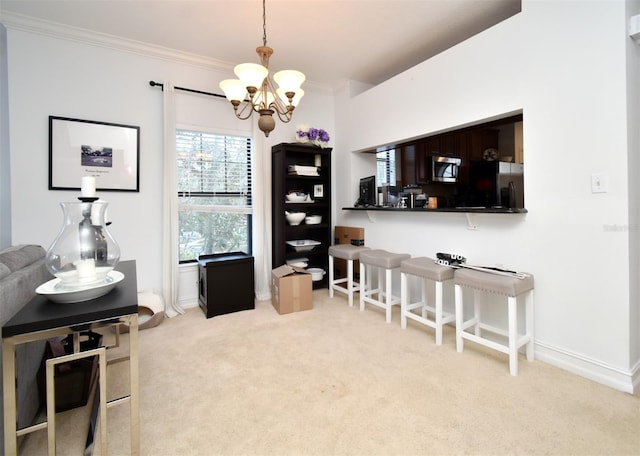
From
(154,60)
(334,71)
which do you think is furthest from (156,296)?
(334,71)

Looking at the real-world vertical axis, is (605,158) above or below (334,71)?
below

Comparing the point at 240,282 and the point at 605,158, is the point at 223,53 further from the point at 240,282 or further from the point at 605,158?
the point at 605,158

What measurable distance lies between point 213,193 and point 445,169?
2499mm

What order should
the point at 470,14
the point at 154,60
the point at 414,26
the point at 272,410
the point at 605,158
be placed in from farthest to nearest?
the point at 154,60
the point at 414,26
the point at 470,14
the point at 605,158
the point at 272,410

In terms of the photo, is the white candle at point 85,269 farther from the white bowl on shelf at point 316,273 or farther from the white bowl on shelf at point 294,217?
the white bowl on shelf at point 316,273

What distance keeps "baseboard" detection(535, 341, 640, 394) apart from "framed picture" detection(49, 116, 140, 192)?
12.4 feet

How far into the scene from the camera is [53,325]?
106 cm

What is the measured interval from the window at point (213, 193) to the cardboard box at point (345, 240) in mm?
1170

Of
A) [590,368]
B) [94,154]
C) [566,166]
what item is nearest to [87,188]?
[94,154]

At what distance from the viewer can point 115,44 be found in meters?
2.91

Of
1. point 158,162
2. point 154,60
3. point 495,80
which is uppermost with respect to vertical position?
point 154,60

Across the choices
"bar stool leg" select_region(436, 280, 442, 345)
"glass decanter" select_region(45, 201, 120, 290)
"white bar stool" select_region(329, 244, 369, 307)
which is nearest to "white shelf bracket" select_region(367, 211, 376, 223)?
"white bar stool" select_region(329, 244, 369, 307)

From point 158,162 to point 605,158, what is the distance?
3669 mm

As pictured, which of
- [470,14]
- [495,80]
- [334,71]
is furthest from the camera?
[334,71]
